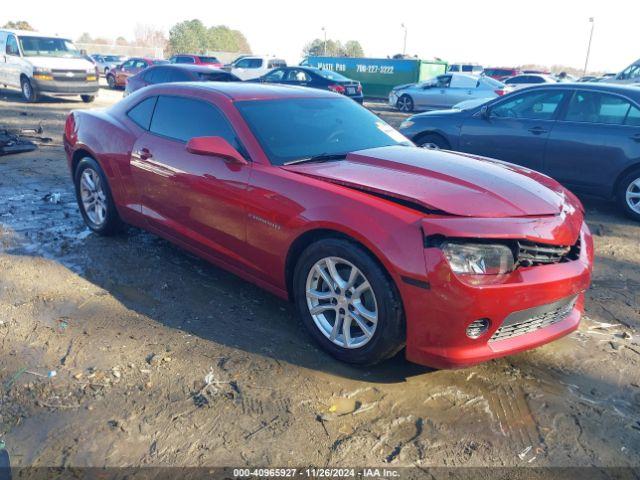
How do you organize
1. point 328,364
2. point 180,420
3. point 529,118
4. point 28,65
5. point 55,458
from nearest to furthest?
point 55,458
point 180,420
point 328,364
point 529,118
point 28,65

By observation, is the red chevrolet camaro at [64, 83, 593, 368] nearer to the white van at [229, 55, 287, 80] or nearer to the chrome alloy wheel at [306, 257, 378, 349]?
the chrome alloy wheel at [306, 257, 378, 349]

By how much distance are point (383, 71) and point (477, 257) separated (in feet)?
78.4

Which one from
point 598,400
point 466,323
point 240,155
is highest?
point 240,155

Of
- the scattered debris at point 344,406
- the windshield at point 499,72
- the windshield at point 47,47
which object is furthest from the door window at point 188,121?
the windshield at point 499,72

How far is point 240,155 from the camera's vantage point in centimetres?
361

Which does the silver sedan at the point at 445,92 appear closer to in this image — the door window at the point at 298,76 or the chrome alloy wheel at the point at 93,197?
the door window at the point at 298,76

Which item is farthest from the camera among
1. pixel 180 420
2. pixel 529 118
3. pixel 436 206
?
pixel 529 118

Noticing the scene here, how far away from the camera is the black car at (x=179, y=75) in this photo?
41.3 feet

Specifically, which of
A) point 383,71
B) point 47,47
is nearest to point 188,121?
point 47,47

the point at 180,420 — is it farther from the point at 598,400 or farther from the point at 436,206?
the point at 598,400

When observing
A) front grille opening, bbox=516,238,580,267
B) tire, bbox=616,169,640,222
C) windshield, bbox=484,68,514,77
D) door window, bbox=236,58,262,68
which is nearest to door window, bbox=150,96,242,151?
front grille opening, bbox=516,238,580,267

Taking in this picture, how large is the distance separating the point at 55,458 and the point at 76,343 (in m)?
1.06

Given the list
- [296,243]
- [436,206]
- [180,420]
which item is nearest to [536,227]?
[436,206]

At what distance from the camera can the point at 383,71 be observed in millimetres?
25125
